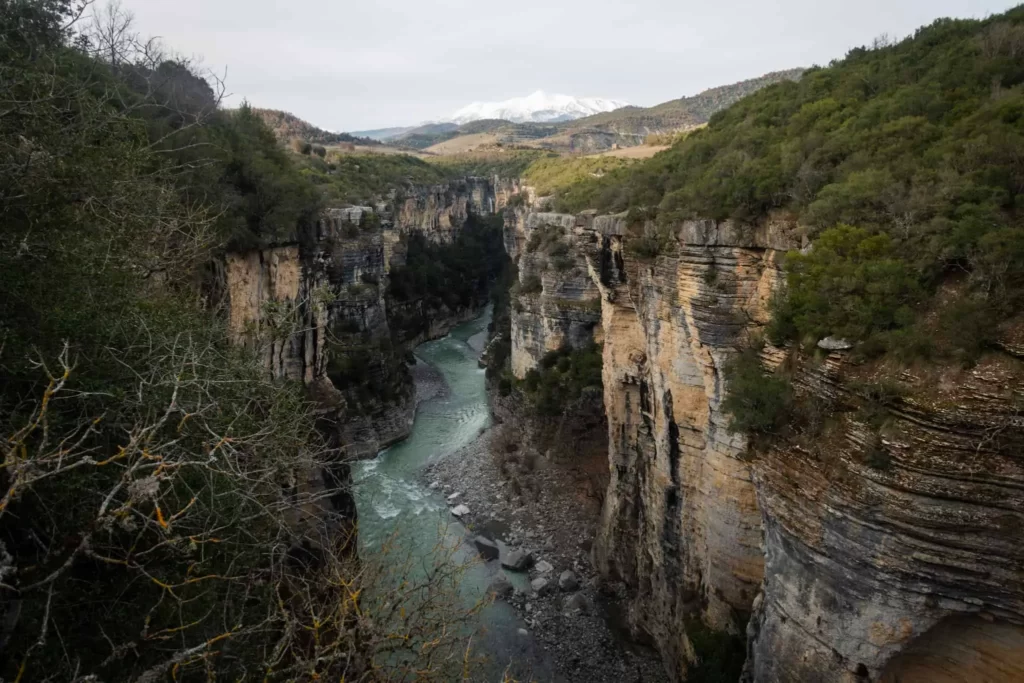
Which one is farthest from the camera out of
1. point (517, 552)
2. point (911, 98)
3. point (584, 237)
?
point (517, 552)

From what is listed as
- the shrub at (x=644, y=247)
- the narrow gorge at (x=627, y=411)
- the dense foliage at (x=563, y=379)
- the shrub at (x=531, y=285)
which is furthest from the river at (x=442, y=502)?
the shrub at (x=531, y=285)

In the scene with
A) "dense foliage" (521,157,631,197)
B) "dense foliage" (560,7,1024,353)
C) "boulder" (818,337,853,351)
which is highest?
"dense foliage" (521,157,631,197)

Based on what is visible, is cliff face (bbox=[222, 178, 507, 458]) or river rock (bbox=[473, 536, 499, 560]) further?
river rock (bbox=[473, 536, 499, 560])

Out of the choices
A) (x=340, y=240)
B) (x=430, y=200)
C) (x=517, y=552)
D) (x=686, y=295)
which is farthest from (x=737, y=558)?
(x=430, y=200)

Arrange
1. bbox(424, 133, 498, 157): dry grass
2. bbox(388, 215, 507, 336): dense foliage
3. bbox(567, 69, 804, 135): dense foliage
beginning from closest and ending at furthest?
bbox(388, 215, 507, 336): dense foliage < bbox(567, 69, 804, 135): dense foliage < bbox(424, 133, 498, 157): dry grass

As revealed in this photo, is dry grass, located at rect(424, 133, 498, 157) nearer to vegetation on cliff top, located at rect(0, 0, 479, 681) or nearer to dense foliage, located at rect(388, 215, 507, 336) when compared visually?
dense foliage, located at rect(388, 215, 507, 336)

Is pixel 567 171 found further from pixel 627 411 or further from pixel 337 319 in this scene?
pixel 627 411

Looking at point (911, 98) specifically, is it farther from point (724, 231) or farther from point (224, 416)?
point (224, 416)

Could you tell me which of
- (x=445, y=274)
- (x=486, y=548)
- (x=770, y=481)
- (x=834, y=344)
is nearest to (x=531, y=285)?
(x=486, y=548)

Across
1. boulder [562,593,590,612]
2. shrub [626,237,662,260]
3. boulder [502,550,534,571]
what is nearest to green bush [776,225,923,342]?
shrub [626,237,662,260]
